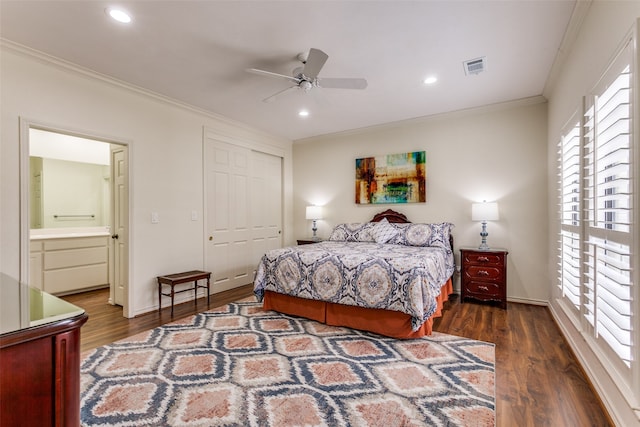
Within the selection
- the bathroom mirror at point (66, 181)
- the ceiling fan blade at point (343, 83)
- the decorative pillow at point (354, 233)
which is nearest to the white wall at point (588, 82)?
the ceiling fan blade at point (343, 83)

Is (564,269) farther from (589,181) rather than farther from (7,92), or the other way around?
(7,92)

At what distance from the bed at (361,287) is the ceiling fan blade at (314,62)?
71.1 inches

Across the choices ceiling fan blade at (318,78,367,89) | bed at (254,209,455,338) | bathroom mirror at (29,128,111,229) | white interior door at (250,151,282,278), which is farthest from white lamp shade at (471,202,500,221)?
bathroom mirror at (29,128,111,229)

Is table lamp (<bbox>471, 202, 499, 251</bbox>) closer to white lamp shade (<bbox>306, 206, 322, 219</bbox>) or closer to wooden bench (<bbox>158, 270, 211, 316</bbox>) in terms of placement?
white lamp shade (<bbox>306, 206, 322, 219</bbox>)

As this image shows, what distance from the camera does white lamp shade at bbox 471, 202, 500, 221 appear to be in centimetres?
374

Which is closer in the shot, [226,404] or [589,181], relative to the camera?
[226,404]

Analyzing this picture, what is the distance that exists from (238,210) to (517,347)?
4003 millimetres

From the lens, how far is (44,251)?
4160mm

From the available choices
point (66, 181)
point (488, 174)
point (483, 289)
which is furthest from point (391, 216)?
point (66, 181)

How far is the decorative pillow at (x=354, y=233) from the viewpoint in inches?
178

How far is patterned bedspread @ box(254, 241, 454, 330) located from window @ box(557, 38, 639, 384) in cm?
111

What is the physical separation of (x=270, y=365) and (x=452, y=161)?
3.70 metres

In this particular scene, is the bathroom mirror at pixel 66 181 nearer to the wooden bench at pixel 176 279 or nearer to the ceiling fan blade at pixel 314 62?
the wooden bench at pixel 176 279

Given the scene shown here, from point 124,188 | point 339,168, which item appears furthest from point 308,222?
point 124,188
